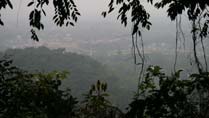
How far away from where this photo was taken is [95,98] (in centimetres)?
276

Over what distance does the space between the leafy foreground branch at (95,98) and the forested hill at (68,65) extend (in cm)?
3875

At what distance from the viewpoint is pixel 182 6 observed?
6.66 ft

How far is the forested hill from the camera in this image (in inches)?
1772

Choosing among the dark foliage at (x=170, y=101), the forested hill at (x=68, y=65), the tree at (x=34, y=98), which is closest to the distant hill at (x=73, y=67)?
the forested hill at (x=68, y=65)

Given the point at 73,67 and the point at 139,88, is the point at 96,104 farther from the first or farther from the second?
the point at 73,67

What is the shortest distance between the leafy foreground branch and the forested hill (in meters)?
38.7

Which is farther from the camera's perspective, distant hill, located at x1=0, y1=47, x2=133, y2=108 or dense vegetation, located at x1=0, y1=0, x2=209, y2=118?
distant hill, located at x1=0, y1=47, x2=133, y2=108

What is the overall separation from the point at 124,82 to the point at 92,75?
539cm

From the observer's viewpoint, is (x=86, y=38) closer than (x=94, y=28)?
Yes

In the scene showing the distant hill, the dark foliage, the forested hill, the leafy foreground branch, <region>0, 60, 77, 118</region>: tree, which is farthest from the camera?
the forested hill

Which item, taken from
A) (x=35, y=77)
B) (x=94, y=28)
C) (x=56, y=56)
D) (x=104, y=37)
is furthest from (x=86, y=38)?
(x=35, y=77)

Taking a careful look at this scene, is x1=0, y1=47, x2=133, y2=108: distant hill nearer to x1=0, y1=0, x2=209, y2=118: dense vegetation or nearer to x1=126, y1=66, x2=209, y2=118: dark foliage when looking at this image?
x1=0, y1=0, x2=209, y2=118: dense vegetation

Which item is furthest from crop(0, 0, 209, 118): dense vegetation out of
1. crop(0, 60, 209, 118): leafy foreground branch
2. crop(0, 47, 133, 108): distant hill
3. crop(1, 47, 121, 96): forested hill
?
crop(1, 47, 121, 96): forested hill

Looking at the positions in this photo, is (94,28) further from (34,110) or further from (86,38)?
(34,110)
